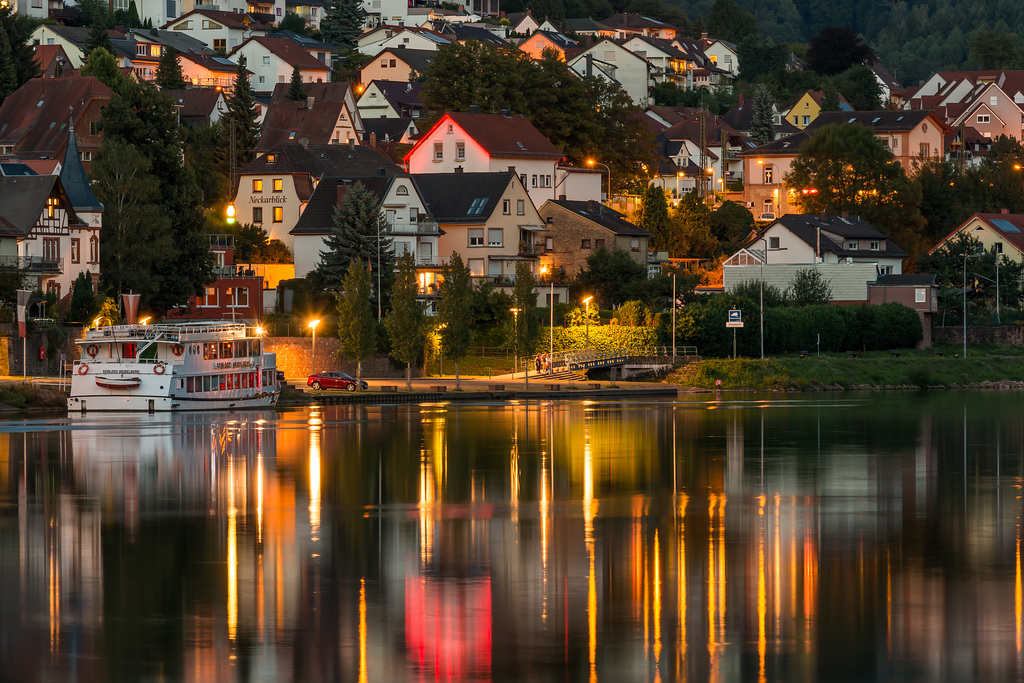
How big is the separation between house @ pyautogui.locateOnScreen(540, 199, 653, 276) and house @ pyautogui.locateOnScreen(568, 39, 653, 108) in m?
75.3

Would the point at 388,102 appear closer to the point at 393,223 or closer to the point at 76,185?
the point at 393,223

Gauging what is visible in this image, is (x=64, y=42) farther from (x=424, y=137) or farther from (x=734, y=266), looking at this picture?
(x=734, y=266)

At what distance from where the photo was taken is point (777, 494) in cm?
4022

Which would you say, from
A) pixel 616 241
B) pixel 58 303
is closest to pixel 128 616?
pixel 58 303

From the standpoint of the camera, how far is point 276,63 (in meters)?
173

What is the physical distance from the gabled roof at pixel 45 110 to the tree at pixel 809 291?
49.8 meters

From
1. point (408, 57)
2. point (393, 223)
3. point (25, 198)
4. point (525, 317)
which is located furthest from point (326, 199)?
point (408, 57)

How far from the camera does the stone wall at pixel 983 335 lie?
356 ft

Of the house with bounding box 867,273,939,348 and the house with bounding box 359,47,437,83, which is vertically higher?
the house with bounding box 359,47,437,83

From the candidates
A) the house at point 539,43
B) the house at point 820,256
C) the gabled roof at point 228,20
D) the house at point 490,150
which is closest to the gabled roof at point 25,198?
the house at point 490,150

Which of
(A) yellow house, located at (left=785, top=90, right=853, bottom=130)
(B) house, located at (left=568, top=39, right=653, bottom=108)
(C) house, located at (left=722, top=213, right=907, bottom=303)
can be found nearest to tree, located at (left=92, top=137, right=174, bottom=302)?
(C) house, located at (left=722, top=213, right=907, bottom=303)

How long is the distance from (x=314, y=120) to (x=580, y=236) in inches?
1431

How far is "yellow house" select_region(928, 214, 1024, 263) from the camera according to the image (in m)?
119

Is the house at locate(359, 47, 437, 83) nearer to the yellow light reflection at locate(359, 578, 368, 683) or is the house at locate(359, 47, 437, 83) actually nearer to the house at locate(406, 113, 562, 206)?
the house at locate(406, 113, 562, 206)
